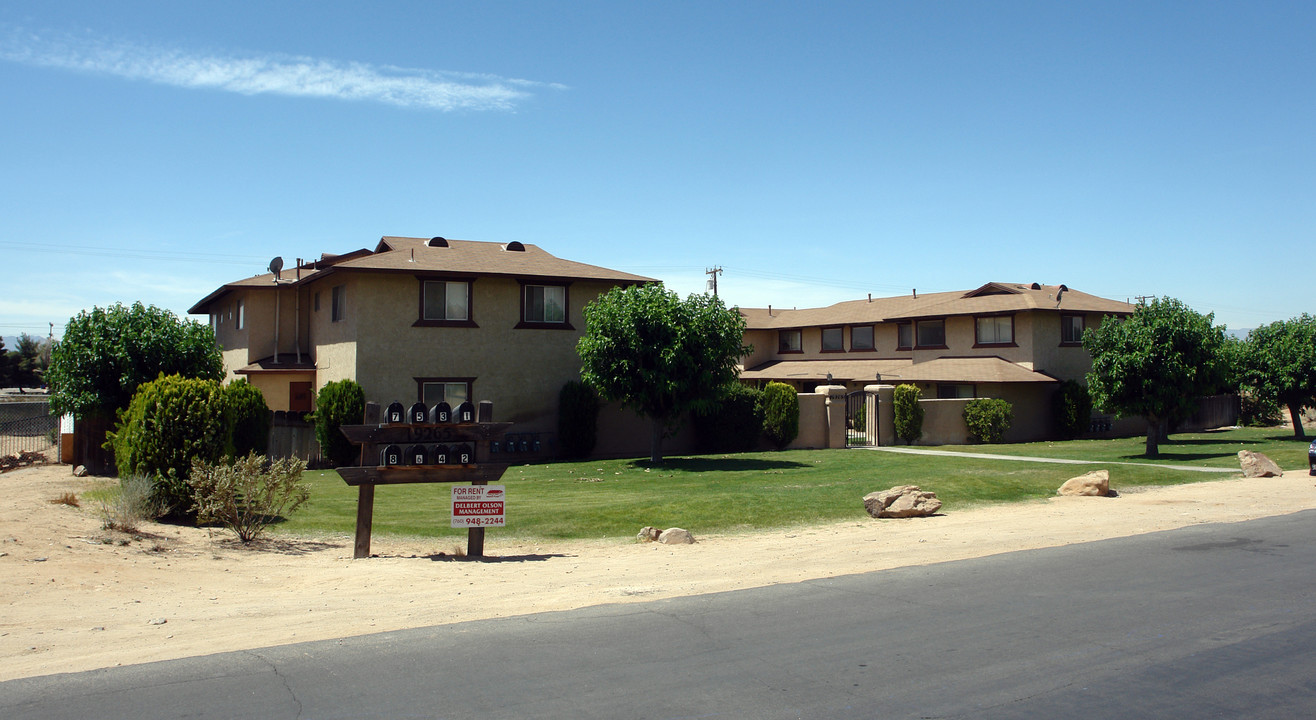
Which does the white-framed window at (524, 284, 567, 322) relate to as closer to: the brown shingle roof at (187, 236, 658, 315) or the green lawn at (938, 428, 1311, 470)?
the brown shingle roof at (187, 236, 658, 315)

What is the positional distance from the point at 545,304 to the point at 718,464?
8.26 meters

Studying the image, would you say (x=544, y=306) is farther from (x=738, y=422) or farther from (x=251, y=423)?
(x=251, y=423)

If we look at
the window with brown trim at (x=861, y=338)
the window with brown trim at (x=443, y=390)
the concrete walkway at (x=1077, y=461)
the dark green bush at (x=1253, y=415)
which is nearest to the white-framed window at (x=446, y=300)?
the window with brown trim at (x=443, y=390)

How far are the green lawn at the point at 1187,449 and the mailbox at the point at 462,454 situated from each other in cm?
1980

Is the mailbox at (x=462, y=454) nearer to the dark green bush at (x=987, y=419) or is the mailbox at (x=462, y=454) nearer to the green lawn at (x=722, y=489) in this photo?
the green lawn at (x=722, y=489)

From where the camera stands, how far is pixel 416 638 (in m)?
7.54

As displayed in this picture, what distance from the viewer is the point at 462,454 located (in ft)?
40.7

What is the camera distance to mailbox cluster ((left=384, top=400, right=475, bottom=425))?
40.1ft

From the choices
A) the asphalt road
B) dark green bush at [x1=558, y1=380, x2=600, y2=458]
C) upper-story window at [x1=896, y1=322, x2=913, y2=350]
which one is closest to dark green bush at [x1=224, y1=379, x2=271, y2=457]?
dark green bush at [x1=558, y1=380, x2=600, y2=458]

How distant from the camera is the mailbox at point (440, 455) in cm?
1227

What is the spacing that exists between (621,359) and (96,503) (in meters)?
13.3

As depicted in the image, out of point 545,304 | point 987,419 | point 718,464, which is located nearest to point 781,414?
point 718,464

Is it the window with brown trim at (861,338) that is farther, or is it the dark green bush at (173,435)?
the window with brown trim at (861,338)

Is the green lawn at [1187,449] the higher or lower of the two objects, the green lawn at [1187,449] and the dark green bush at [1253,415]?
the lower
